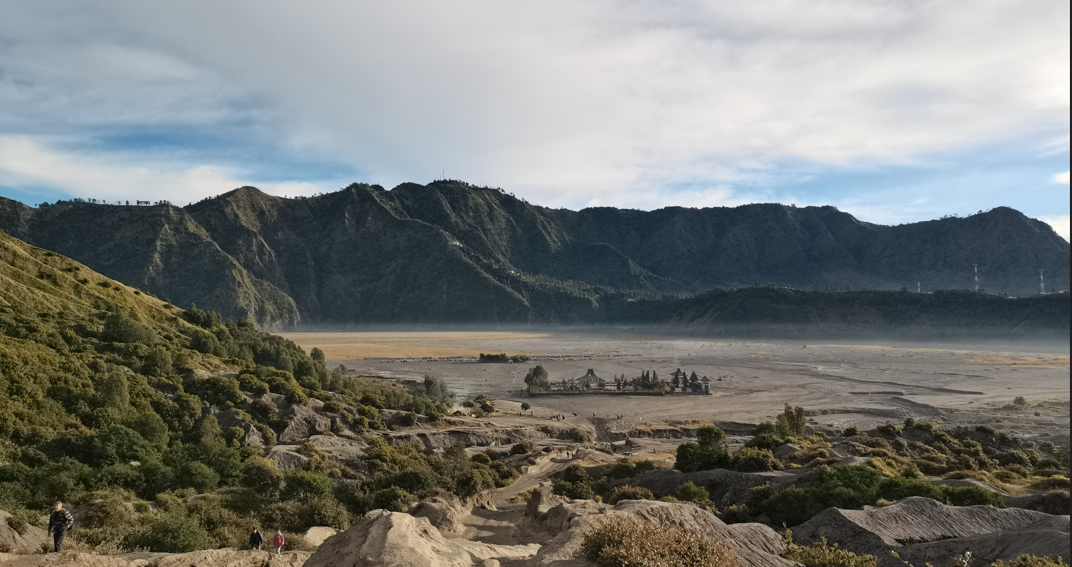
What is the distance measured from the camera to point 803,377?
89688 millimetres

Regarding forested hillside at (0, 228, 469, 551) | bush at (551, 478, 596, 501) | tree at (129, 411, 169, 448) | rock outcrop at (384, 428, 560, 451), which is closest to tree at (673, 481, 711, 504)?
bush at (551, 478, 596, 501)

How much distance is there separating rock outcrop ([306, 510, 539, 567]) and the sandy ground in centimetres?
4374

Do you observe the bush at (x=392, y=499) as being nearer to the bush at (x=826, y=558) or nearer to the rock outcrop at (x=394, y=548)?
the rock outcrop at (x=394, y=548)

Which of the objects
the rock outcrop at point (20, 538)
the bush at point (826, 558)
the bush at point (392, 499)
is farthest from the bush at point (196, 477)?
the bush at point (826, 558)

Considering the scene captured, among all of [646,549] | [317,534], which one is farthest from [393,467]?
[646,549]

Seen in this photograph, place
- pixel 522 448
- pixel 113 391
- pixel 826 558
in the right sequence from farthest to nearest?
1. pixel 522 448
2. pixel 113 391
3. pixel 826 558

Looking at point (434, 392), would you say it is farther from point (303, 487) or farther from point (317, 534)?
point (317, 534)

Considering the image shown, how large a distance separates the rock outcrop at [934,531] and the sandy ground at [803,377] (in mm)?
37899

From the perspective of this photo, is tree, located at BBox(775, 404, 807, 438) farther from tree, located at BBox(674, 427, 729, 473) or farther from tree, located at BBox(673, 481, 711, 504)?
tree, located at BBox(673, 481, 711, 504)

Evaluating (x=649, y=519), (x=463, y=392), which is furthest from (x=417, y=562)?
(x=463, y=392)

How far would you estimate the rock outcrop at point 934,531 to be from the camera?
14219 mm

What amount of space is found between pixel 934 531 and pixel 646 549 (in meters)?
11.7

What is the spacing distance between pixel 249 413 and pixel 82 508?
53.6ft

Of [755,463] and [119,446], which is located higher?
[119,446]
